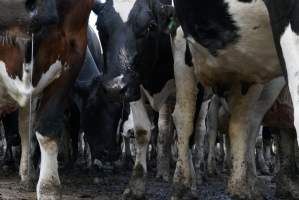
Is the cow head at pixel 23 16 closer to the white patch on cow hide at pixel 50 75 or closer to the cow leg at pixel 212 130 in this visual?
the white patch on cow hide at pixel 50 75

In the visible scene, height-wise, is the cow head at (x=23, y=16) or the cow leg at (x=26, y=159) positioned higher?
the cow head at (x=23, y=16)

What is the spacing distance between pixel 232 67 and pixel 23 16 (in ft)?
5.65

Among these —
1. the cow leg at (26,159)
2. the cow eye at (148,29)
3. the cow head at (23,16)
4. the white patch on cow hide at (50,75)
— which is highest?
the cow eye at (148,29)

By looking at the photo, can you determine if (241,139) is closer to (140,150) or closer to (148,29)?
(140,150)

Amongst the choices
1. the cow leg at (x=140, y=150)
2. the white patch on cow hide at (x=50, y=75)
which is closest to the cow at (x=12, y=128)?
the cow leg at (x=140, y=150)

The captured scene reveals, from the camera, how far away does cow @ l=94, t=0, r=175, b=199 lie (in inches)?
220

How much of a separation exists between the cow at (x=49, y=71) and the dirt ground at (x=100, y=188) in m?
1.09

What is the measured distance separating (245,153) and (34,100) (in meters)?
2.02

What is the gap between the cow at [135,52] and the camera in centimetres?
558

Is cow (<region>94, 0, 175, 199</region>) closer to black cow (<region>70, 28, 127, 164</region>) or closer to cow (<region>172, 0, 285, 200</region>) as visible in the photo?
cow (<region>172, 0, 285, 200</region>)

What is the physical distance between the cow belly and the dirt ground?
1209 millimetres

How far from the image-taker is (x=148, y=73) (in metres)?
6.51

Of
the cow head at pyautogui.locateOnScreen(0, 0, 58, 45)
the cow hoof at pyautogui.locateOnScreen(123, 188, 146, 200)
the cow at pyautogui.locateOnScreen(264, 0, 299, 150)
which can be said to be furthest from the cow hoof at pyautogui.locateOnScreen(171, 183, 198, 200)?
the cow at pyautogui.locateOnScreen(264, 0, 299, 150)

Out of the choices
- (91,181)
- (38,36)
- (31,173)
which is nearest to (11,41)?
(38,36)
